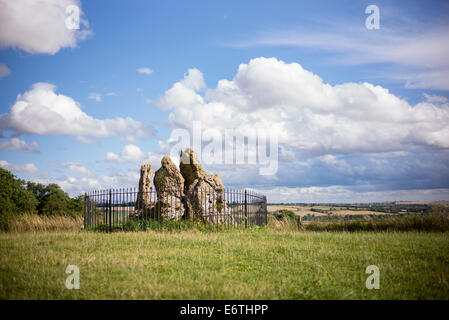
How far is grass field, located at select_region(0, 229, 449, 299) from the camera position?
618 cm

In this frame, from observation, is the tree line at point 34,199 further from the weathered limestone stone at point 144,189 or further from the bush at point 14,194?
the weathered limestone stone at point 144,189

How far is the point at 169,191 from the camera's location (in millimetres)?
16984

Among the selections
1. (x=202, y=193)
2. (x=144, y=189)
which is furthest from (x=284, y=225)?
(x=144, y=189)

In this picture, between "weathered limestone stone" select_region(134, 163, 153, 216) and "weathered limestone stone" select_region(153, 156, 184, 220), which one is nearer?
"weathered limestone stone" select_region(153, 156, 184, 220)

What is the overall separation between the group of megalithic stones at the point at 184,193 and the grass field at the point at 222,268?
424cm

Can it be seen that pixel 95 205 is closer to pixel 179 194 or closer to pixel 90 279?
pixel 179 194

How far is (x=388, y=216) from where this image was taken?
18109 mm

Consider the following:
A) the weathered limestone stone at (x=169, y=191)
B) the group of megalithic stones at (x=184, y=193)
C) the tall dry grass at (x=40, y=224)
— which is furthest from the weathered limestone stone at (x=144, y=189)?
the tall dry grass at (x=40, y=224)

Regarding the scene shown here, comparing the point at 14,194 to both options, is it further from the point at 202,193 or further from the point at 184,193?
the point at 202,193

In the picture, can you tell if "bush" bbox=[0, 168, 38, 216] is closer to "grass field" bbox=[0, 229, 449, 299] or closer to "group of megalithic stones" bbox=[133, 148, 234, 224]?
"group of megalithic stones" bbox=[133, 148, 234, 224]

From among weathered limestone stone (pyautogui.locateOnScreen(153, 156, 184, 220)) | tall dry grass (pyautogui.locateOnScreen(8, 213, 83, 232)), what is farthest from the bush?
weathered limestone stone (pyautogui.locateOnScreen(153, 156, 184, 220))
